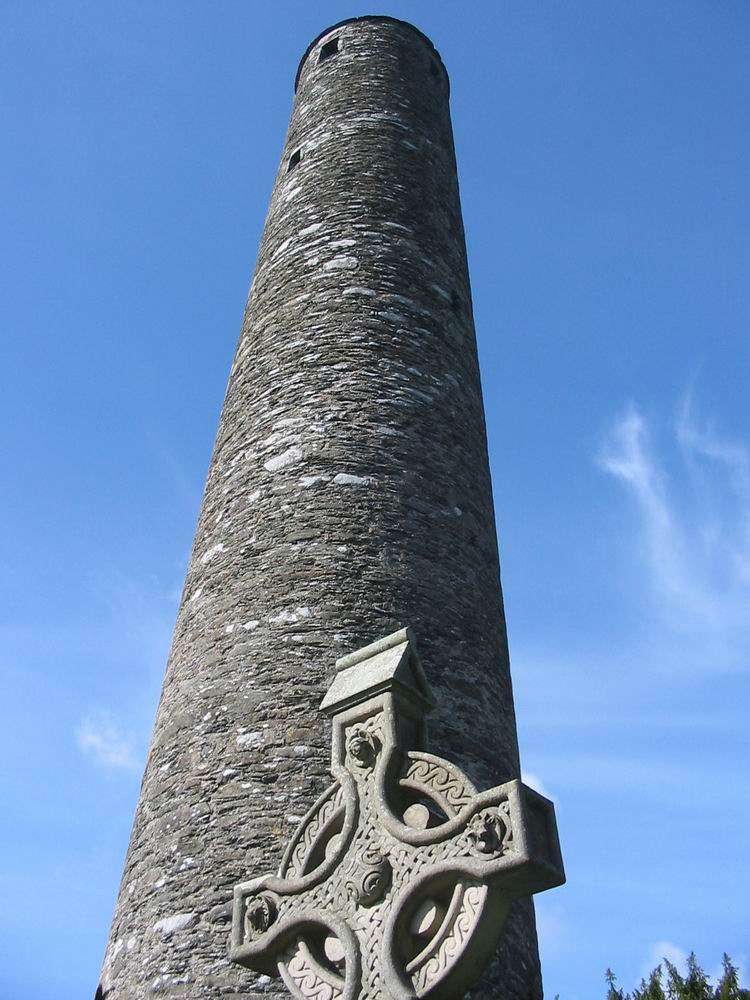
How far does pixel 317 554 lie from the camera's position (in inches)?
215

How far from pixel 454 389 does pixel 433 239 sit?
1.62m

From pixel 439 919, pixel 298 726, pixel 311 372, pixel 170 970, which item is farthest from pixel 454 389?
pixel 439 919

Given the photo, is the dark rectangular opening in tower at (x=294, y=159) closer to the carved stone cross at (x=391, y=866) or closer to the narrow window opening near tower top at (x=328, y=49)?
the narrow window opening near tower top at (x=328, y=49)

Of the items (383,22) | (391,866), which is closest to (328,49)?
(383,22)

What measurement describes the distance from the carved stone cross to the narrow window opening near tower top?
8412mm

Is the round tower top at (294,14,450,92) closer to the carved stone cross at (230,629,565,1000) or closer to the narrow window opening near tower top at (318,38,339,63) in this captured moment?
the narrow window opening near tower top at (318,38,339,63)

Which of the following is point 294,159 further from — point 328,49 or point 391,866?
point 391,866

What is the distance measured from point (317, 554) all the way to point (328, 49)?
674 centimetres

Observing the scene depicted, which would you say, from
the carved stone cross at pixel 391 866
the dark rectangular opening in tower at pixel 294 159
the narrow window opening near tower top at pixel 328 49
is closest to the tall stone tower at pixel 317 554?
the dark rectangular opening in tower at pixel 294 159

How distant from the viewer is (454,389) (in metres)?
6.88

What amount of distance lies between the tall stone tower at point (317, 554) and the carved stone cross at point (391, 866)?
52.7 inches

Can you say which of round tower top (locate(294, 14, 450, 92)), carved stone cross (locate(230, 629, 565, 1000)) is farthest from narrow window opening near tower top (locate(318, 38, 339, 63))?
carved stone cross (locate(230, 629, 565, 1000))

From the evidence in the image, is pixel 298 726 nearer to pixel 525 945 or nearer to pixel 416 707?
pixel 525 945

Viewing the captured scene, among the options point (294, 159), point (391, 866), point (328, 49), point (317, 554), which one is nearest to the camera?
point (391, 866)
